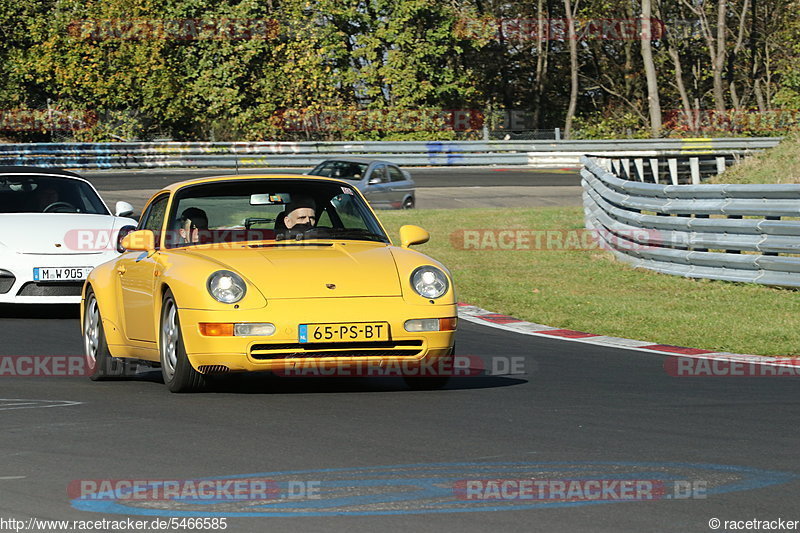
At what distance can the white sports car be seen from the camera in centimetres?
1263

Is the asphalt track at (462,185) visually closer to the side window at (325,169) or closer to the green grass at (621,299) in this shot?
the side window at (325,169)

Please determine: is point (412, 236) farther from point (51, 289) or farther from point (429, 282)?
point (51, 289)

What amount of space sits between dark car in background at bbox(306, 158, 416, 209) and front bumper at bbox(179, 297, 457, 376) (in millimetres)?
21404

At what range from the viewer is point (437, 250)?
2009 centimetres

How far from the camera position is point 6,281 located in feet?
41.4

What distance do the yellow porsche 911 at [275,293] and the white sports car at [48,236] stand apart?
3.52 meters

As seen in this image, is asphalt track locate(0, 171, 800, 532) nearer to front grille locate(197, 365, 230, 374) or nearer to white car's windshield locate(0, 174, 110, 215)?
front grille locate(197, 365, 230, 374)

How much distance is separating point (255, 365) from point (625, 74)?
52.0 metres

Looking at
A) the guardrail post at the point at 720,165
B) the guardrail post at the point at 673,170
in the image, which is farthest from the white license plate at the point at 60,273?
the guardrail post at the point at 720,165

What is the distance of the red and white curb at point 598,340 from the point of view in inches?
402

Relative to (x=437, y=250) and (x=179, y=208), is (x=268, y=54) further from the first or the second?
(x=179, y=208)
